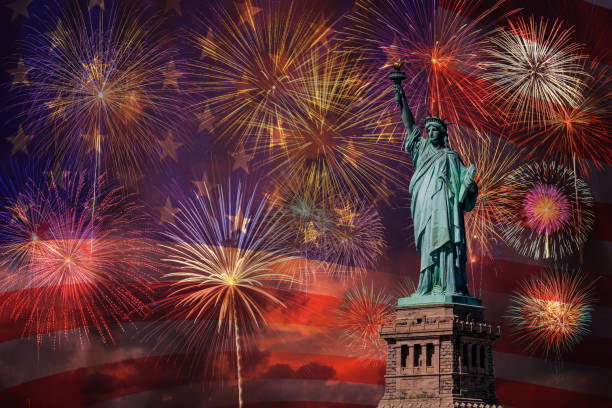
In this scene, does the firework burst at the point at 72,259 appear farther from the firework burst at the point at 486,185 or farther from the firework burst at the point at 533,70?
the firework burst at the point at 533,70

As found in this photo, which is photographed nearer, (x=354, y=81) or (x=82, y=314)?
(x=82, y=314)

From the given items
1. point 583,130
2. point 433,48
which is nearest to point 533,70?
point 433,48

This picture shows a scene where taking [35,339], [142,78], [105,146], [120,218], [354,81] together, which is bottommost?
[35,339]

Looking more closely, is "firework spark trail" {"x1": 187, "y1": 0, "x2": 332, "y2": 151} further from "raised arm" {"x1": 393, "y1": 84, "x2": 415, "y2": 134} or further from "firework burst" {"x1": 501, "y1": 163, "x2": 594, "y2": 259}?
"raised arm" {"x1": 393, "y1": 84, "x2": 415, "y2": 134}

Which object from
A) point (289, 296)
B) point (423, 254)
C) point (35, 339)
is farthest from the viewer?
point (289, 296)

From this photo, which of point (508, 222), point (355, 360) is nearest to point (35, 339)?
point (355, 360)

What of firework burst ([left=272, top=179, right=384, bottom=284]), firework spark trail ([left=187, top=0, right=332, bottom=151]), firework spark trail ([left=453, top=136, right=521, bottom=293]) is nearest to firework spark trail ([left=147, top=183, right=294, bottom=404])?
firework burst ([left=272, top=179, right=384, bottom=284])

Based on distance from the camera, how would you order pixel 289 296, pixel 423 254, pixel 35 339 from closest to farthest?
pixel 423 254 → pixel 35 339 → pixel 289 296

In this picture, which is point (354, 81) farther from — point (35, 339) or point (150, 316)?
point (35, 339)
